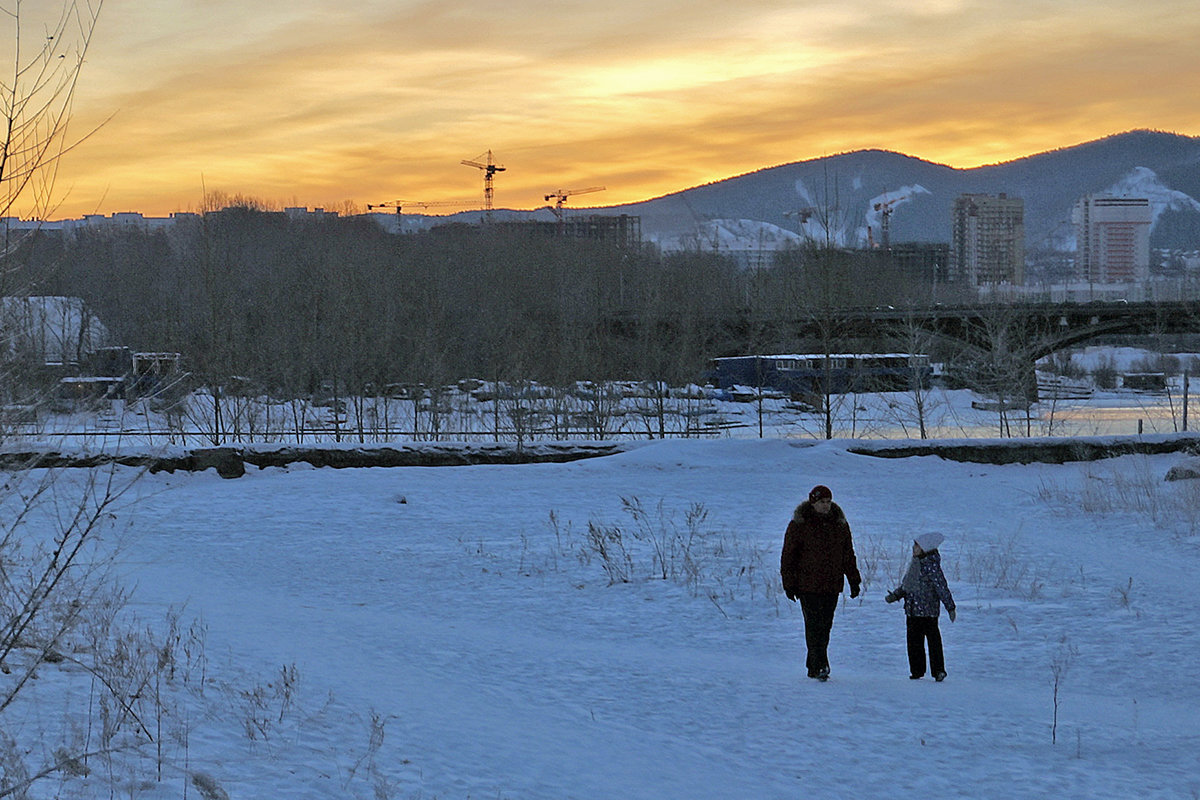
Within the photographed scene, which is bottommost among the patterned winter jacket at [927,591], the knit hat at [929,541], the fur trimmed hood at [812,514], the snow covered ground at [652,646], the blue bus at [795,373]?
the snow covered ground at [652,646]

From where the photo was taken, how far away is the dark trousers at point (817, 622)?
368 inches

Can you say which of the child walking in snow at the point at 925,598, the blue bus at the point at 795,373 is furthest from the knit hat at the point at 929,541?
the blue bus at the point at 795,373

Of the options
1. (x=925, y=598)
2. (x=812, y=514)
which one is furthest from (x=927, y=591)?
(x=812, y=514)

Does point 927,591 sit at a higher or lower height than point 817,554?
lower

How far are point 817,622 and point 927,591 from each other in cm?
96

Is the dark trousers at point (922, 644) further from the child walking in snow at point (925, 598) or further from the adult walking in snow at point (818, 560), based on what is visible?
the adult walking in snow at point (818, 560)

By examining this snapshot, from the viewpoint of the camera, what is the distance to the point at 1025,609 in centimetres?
1230

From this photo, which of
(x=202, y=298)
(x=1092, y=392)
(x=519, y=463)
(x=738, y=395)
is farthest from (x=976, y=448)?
(x=1092, y=392)

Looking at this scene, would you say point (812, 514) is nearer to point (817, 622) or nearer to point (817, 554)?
point (817, 554)

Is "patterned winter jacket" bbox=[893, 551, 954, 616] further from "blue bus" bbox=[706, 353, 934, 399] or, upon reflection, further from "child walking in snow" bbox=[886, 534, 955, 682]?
"blue bus" bbox=[706, 353, 934, 399]

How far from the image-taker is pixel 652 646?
11.4m

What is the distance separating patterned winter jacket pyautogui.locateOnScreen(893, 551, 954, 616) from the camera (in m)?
9.20

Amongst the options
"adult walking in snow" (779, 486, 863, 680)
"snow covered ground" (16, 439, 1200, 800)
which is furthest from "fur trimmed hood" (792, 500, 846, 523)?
"snow covered ground" (16, 439, 1200, 800)

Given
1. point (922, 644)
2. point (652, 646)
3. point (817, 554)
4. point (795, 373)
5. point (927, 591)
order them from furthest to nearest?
point (795, 373) → point (652, 646) → point (922, 644) → point (817, 554) → point (927, 591)
